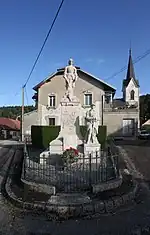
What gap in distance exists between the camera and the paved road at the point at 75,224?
509cm

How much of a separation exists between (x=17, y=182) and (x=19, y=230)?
11.1 ft

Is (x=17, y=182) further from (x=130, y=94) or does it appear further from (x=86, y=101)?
(x=130, y=94)

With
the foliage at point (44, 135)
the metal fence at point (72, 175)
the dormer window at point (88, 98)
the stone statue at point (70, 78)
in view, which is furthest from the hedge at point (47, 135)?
the dormer window at point (88, 98)

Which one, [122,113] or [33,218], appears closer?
[33,218]

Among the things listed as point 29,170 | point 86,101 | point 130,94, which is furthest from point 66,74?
point 130,94

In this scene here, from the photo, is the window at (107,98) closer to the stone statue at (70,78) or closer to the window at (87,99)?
the window at (87,99)

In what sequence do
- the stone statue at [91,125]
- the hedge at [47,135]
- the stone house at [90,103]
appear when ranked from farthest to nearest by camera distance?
the stone house at [90,103] < the hedge at [47,135] < the stone statue at [91,125]

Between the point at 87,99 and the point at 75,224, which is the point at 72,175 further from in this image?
the point at 87,99

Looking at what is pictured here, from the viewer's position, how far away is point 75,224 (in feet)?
17.8

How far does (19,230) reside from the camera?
16.9ft

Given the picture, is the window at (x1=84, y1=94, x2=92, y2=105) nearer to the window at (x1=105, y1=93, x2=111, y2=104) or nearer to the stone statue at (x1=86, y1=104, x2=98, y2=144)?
the window at (x1=105, y1=93, x2=111, y2=104)

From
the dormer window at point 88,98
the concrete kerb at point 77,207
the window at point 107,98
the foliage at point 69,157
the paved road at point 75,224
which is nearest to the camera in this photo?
the paved road at point 75,224

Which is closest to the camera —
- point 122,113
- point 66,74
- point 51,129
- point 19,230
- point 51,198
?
point 19,230

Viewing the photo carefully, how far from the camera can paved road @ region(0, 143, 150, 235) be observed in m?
5.09
